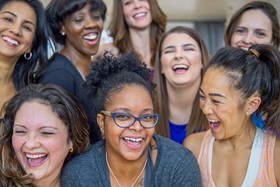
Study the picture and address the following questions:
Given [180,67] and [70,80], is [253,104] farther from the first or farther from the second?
[70,80]

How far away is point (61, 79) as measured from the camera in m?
2.52

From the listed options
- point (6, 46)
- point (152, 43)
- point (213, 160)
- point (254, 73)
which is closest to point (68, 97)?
point (6, 46)

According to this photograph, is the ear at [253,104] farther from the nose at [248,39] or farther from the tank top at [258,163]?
the nose at [248,39]

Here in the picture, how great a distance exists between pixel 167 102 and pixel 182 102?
121 millimetres

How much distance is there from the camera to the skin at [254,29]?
3.07 m

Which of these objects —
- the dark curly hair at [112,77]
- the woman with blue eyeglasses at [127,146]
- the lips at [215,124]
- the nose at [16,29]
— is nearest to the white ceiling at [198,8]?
the nose at [16,29]

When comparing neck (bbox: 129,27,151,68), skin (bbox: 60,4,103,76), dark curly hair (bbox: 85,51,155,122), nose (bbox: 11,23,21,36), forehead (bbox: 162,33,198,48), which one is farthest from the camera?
neck (bbox: 129,27,151,68)

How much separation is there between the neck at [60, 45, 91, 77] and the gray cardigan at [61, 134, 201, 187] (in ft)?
3.12

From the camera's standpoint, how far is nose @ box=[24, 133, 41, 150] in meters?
1.97

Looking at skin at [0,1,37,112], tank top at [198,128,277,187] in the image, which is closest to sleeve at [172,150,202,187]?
tank top at [198,128,277,187]

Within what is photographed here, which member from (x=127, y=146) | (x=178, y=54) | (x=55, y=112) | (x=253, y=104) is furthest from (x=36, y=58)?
(x=253, y=104)

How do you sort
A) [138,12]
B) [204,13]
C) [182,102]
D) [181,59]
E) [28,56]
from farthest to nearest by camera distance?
[204,13], [138,12], [182,102], [181,59], [28,56]

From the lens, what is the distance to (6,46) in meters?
2.53

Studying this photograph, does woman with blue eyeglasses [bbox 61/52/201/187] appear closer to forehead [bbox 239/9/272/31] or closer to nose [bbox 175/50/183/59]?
nose [bbox 175/50/183/59]
